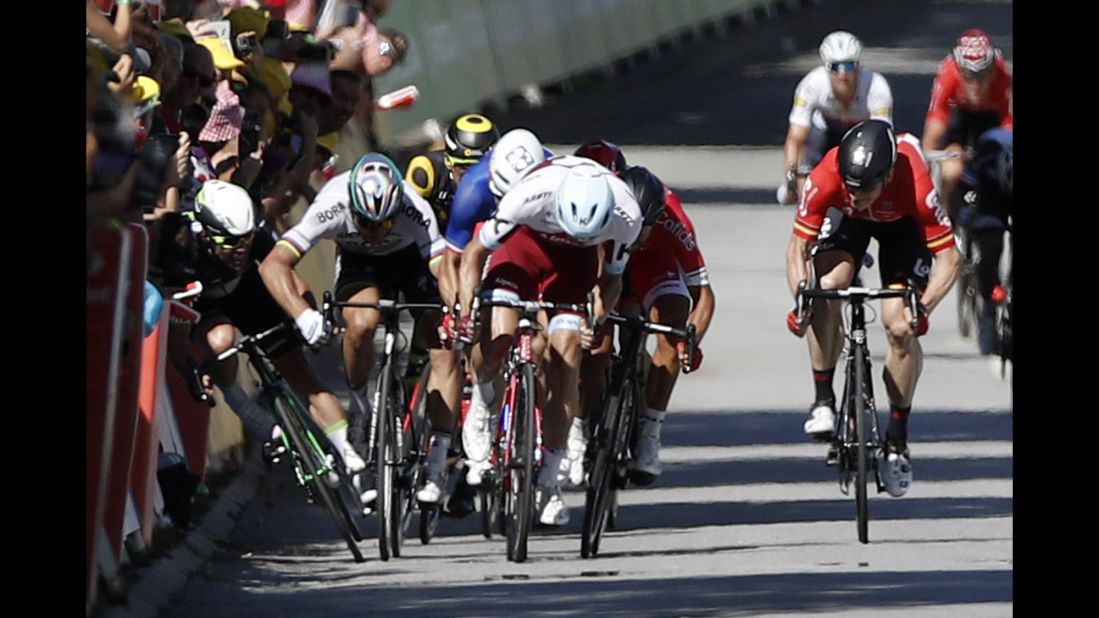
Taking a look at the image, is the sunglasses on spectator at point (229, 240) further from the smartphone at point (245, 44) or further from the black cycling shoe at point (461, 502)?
the smartphone at point (245, 44)

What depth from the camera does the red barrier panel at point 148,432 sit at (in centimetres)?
1005

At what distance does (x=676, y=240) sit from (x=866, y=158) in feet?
3.14

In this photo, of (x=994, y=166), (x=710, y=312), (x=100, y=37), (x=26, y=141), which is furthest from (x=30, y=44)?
(x=994, y=166)

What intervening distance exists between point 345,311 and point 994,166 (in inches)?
249

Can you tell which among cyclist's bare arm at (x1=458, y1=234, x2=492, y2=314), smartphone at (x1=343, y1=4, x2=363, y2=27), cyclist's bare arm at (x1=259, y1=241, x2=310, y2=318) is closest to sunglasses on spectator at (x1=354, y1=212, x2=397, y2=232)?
cyclist's bare arm at (x1=259, y1=241, x2=310, y2=318)

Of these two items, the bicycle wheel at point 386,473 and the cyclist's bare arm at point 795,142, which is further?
the cyclist's bare arm at point 795,142

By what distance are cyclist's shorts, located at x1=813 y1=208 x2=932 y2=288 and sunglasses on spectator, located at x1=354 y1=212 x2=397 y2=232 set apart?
2.14 m

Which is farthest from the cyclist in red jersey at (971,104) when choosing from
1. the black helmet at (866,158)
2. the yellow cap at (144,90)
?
the yellow cap at (144,90)

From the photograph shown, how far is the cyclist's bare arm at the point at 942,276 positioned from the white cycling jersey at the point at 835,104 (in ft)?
18.8

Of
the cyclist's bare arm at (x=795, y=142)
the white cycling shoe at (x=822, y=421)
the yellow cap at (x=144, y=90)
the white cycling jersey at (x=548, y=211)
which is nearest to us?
the yellow cap at (x=144, y=90)

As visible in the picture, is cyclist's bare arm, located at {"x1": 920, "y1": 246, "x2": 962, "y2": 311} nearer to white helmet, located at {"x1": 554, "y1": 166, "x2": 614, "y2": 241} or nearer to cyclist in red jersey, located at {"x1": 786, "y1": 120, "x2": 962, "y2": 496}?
cyclist in red jersey, located at {"x1": 786, "y1": 120, "x2": 962, "y2": 496}

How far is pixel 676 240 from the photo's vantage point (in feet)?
42.0

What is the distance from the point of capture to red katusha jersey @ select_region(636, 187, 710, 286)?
12.8 m

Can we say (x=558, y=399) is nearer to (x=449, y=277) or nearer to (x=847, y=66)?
(x=449, y=277)
